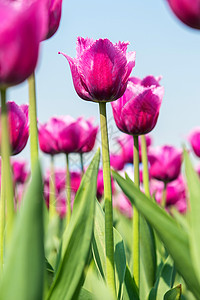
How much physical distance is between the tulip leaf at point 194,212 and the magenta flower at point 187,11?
0.64 feet

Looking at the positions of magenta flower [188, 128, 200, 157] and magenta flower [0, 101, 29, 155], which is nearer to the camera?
magenta flower [0, 101, 29, 155]

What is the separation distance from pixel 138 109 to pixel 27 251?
68 centimetres

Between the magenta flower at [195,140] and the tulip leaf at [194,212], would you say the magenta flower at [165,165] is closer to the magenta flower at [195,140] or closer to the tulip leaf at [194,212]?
the magenta flower at [195,140]

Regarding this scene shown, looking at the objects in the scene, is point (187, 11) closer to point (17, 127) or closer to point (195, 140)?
point (17, 127)

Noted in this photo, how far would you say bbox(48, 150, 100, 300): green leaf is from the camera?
71 centimetres

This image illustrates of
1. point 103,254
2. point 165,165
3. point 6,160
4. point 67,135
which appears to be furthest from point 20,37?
point 165,165

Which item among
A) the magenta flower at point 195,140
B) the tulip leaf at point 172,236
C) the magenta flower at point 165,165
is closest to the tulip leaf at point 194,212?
the tulip leaf at point 172,236

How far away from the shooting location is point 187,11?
25.7 inches

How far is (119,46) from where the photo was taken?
3.26 feet

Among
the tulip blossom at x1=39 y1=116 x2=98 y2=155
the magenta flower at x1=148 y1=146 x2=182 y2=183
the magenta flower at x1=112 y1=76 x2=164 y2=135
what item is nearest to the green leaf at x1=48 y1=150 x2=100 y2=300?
the magenta flower at x1=112 y1=76 x2=164 y2=135

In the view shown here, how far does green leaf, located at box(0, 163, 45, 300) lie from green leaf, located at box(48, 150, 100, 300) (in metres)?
0.15

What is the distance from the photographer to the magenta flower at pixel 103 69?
3.14ft

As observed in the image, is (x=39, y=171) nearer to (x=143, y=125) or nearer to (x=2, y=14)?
(x=2, y=14)

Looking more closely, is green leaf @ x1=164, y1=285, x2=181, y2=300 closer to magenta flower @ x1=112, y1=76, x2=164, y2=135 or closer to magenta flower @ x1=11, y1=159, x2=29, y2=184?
magenta flower @ x1=112, y1=76, x2=164, y2=135
